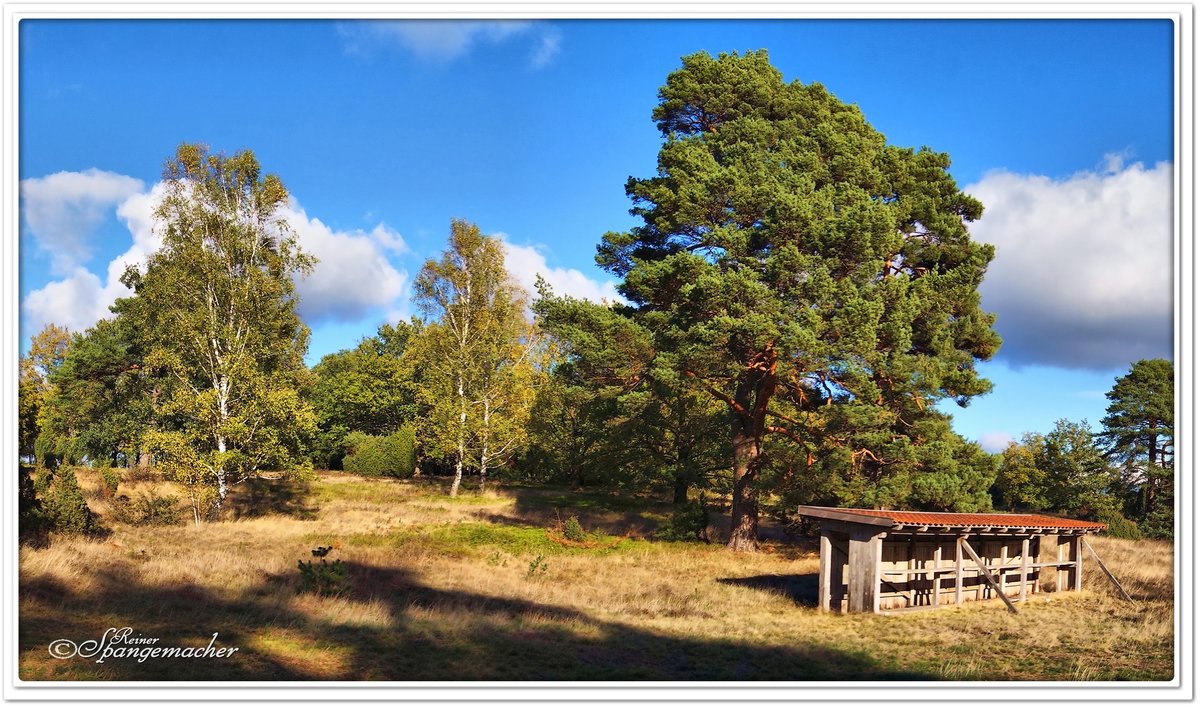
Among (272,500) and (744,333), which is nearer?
(744,333)

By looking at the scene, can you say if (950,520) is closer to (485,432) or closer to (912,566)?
(912,566)

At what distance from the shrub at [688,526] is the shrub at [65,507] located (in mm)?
18703

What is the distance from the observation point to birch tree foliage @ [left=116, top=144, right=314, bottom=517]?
97.1ft

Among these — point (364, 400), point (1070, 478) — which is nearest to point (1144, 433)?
point (1070, 478)

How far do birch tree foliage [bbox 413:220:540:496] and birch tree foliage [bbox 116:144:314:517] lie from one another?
39.9 ft

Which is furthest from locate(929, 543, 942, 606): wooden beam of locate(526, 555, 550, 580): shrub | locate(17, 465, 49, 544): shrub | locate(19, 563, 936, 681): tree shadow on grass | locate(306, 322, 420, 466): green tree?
locate(306, 322, 420, 466): green tree

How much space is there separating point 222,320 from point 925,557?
89.5 ft

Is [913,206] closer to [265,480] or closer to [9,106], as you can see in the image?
[9,106]

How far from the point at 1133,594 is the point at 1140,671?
10254mm

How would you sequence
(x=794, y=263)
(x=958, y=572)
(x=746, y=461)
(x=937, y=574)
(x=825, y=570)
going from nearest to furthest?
(x=825, y=570)
(x=958, y=572)
(x=937, y=574)
(x=794, y=263)
(x=746, y=461)

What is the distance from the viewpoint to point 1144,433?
38219 millimetres

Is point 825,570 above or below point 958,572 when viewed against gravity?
below

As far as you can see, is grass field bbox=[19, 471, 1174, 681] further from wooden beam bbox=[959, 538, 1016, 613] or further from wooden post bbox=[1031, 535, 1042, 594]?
wooden post bbox=[1031, 535, 1042, 594]
